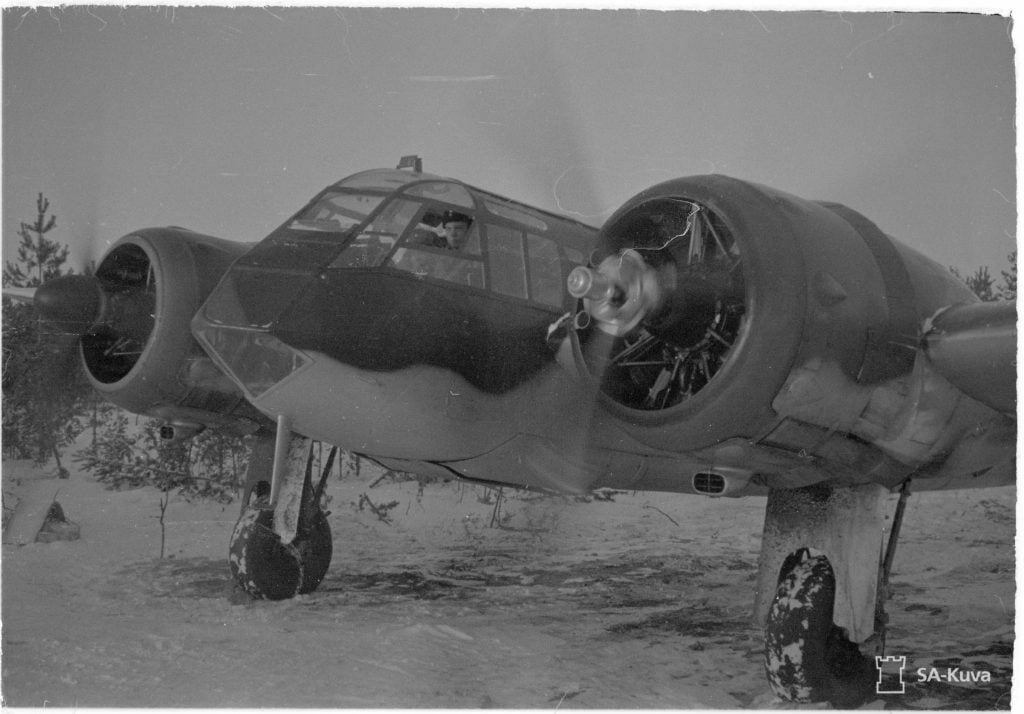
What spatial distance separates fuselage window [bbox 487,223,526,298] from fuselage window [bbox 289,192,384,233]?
74cm

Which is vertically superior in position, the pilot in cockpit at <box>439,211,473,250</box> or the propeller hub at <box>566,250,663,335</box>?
the pilot in cockpit at <box>439,211,473,250</box>

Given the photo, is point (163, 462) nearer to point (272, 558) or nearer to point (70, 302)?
point (272, 558)

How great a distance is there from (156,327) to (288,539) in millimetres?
2119

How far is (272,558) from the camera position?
24.5 ft

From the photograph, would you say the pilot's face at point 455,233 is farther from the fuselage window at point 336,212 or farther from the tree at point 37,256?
the tree at point 37,256

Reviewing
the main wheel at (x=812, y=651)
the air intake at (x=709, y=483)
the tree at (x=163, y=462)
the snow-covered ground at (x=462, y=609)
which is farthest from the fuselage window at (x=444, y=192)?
the tree at (x=163, y=462)

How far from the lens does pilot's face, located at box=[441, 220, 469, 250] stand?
5.44 metres

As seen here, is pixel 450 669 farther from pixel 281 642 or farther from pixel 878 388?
pixel 878 388

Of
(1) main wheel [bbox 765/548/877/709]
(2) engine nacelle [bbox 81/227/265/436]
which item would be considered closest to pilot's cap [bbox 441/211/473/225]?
(2) engine nacelle [bbox 81/227/265/436]

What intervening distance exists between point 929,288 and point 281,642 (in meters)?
4.66

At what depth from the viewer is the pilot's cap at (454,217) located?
545 centimetres

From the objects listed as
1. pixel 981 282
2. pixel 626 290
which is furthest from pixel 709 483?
pixel 981 282

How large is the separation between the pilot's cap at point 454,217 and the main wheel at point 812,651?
2.88 m

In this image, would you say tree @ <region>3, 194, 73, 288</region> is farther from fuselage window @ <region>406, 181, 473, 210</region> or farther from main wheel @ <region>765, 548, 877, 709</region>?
main wheel @ <region>765, 548, 877, 709</region>
